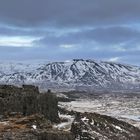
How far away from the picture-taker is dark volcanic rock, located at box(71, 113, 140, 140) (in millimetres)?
95500

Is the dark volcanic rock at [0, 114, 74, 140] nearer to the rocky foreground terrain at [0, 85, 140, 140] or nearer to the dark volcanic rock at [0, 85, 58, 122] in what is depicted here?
the rocky foreground terrain at [0, 85, 140, 140]

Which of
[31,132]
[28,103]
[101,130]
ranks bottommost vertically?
[101,130]

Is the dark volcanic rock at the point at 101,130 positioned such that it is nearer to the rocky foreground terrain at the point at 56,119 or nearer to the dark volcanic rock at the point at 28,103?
the rocky foreground terrain at the point at 56,119

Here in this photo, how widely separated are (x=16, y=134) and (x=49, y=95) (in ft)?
216

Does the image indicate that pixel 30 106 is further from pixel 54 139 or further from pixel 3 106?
pixel 54 139

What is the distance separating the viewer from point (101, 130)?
4119 inches

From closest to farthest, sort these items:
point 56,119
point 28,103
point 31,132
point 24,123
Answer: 1. point 31,132
2. point 24,123
3. point 28,103
4. point 56,119

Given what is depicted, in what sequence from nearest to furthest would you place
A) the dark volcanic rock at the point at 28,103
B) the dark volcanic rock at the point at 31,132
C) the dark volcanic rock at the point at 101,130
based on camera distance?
1. the dark volcanic rock at the point at 31,132
2. the dark volcanic rock at the point at 101,130
3. the dark volcanic rock at the point at 28,103

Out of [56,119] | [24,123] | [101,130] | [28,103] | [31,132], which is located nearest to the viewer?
[31,132]

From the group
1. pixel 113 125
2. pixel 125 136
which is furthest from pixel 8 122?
pixel 113 125

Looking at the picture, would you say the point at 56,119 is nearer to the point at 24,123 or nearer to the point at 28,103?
the point at 28,103

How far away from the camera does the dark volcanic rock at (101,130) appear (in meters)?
95.5

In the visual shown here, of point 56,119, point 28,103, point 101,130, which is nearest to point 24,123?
point 28,103

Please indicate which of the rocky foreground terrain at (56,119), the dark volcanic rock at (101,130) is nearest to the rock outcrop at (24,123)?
the rocky foreground terrain at (56,119)
